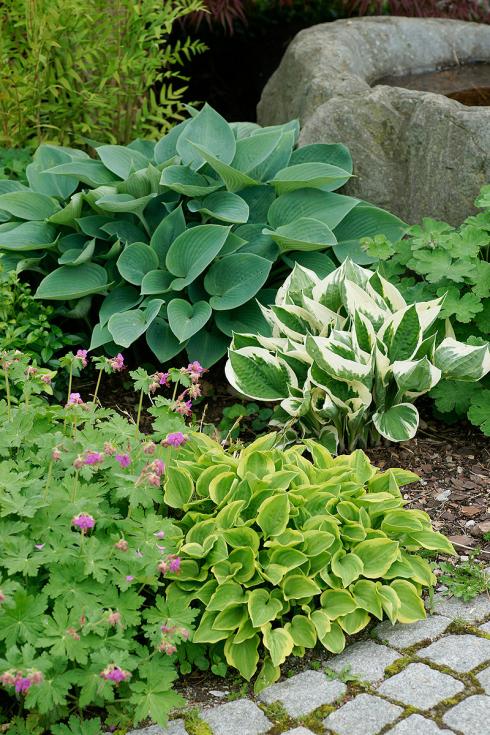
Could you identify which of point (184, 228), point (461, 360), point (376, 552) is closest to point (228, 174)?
point (184, 228)

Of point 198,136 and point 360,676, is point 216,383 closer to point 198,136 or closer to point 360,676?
point 198,136

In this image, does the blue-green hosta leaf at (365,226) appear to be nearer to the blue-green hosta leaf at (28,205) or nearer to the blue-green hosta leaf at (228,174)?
the blue-green hosta leaf at (228,174)

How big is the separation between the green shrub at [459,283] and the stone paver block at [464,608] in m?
Answer: 0.90

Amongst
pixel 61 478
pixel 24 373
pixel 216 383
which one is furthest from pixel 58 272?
pixel 61 478

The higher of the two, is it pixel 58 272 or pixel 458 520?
pixel 58 272

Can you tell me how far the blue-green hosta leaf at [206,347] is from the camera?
3.99 meters

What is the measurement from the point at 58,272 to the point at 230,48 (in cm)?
373

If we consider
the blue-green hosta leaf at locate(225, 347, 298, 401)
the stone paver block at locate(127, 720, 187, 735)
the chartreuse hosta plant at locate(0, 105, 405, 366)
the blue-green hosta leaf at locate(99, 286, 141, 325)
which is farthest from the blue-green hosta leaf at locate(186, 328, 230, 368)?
the stone paver block at locate(127, 720, 187, 735)

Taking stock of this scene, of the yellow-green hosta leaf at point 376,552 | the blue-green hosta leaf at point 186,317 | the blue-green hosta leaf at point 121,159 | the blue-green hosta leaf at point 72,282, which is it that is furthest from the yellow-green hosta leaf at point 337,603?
the blue-green hosta leaf at point 121,159

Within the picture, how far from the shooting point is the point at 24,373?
116 inches

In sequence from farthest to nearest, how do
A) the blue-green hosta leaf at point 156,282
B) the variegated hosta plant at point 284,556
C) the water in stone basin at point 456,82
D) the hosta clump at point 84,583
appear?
the water in stone basin at point 456,82, the blue-green hosta leaf at point 156,282, the variegated hosta plant at point 284,556, the hosta clump at point 84,583

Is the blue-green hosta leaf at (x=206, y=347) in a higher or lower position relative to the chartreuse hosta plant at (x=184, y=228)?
lower

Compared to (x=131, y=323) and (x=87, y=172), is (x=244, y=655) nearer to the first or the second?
(x=131, y=323)

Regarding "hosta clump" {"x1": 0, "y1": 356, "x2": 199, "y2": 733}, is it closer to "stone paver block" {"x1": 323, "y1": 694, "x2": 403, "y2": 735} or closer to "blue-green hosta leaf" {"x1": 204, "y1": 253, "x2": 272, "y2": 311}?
"stone paver block" {"x1": 323, "y1": 694, "x2": 403, "y2": 735}
